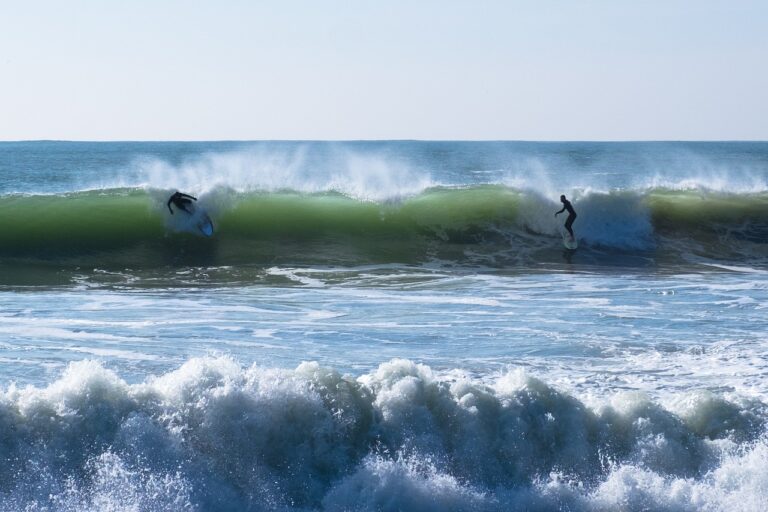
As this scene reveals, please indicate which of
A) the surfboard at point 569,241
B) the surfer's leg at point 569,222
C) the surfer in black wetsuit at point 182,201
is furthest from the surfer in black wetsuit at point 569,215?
the surfer in black wetsuit at point 182,201

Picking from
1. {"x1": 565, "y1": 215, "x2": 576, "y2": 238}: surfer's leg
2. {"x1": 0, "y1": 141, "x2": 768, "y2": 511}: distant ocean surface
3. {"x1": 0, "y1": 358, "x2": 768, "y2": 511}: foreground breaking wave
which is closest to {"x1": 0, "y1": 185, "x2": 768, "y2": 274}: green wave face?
{"x1": 0, "y1": 141, "x2": 768, "y2": 511}: distant ocean surface

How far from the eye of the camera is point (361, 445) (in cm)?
806

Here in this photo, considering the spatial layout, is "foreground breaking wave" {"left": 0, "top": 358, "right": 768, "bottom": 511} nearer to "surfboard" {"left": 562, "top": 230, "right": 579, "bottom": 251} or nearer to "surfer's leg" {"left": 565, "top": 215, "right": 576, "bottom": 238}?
"surfboard" {"left": 562, "top": 230, "right": 579, "bottom": 251}

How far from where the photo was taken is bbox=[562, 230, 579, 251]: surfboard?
876 inches

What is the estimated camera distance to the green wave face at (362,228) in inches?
824

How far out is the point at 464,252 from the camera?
70.9 feet

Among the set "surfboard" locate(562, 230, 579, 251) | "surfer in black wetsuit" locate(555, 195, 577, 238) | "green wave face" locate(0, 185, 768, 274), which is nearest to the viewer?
"green wave face" locate(0, 185, 768, 274)

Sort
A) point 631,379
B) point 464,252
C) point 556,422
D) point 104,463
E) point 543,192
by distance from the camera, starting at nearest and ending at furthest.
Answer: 1. point 104,463
2. point 556,422
3. point 631,379
4. point 464,252
5. point 543,192

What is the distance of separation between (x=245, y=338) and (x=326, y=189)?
14671mm

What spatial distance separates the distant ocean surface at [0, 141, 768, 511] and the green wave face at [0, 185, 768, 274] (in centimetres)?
9

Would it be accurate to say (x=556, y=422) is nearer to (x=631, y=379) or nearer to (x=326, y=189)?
(x=631, y=379)

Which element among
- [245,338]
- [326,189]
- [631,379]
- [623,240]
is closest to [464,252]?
[623,240]

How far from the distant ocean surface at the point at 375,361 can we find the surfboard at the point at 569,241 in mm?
380

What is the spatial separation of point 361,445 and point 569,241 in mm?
15173
